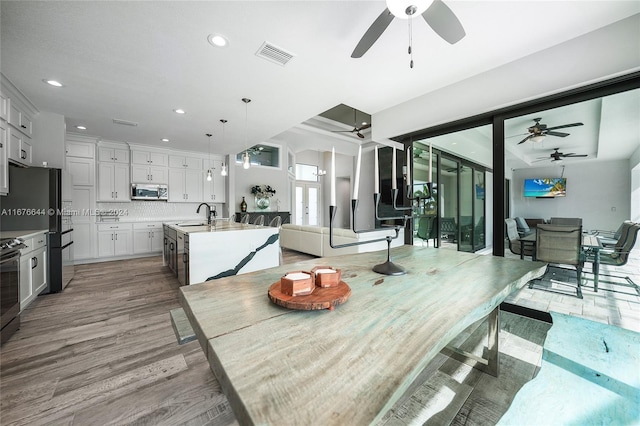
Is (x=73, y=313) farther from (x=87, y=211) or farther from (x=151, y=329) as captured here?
(x=87, y=211)

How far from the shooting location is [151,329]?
2.26 meters

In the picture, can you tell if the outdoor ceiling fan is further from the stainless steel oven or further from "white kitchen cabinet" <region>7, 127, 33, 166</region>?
"white kitchen cabinet" <region>7, 127, 33, 166</region>

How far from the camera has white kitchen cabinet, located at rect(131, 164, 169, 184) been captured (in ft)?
17.4

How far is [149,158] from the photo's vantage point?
5465mm

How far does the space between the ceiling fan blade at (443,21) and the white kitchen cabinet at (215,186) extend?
579cm

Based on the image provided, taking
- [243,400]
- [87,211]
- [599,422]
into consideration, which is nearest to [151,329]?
[243,400]


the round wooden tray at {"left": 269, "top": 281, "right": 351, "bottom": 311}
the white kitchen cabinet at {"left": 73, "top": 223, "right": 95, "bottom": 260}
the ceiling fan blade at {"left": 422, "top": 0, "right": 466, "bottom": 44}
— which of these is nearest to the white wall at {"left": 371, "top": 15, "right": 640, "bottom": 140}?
the ceiling fan blade at {"left": 422, "top": 0, "right": 466, "bottom": 44}

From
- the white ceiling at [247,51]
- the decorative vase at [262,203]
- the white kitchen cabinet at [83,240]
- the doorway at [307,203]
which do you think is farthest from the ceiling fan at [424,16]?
the doorway at [307,203]

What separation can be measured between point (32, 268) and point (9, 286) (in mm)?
789

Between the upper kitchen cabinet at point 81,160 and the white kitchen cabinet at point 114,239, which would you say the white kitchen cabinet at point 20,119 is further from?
the white kitchen cabinet at point 114,239

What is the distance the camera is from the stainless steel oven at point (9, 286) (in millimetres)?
1994

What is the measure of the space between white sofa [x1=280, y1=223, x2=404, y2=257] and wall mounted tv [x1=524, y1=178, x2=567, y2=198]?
1.95 meters

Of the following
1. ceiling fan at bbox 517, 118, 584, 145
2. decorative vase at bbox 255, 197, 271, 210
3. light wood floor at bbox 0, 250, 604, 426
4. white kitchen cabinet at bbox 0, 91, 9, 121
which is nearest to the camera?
light wood floor at bbox 0, 250, 604, 426

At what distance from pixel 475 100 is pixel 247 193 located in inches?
216
